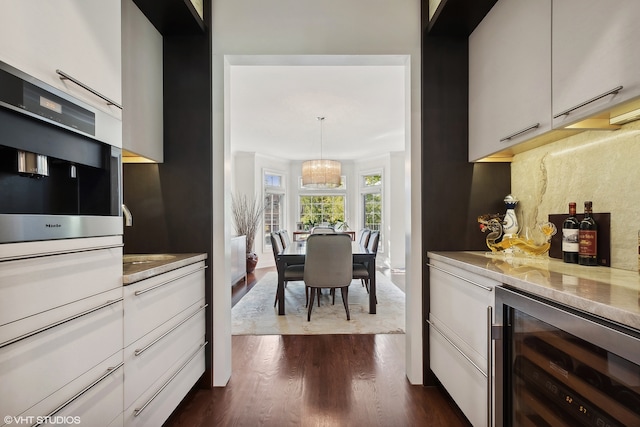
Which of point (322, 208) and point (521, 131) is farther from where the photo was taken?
point (322, 208)

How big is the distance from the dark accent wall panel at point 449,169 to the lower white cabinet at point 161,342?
1507 mm

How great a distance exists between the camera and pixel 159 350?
1479 millimetres

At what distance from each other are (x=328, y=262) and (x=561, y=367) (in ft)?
8.34

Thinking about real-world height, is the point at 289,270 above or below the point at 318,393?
above

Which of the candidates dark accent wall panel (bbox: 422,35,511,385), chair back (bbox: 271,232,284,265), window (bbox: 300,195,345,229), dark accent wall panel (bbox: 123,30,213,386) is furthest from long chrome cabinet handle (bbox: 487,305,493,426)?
window (bbox: 300,195,345,229)

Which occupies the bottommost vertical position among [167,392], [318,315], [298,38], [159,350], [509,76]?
[318,315]

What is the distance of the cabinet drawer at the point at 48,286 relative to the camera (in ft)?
2.59

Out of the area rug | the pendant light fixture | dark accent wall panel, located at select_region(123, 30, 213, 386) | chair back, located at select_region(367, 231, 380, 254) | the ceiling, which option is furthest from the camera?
the pendant light fixture

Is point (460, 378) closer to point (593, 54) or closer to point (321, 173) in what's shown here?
point (593, 54)

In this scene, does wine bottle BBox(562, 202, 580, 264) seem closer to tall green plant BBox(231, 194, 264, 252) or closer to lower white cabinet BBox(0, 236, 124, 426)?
lower white cabinet BBox(0, 236, 124, 426)

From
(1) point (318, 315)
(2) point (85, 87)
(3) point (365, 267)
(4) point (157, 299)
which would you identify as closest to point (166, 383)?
(4) point (157, 299)

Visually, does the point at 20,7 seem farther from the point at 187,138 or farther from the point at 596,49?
the point at 596,49

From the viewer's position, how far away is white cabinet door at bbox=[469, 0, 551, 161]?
4.45ft

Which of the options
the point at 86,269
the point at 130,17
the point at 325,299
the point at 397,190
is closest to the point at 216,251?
the point at 86,269
